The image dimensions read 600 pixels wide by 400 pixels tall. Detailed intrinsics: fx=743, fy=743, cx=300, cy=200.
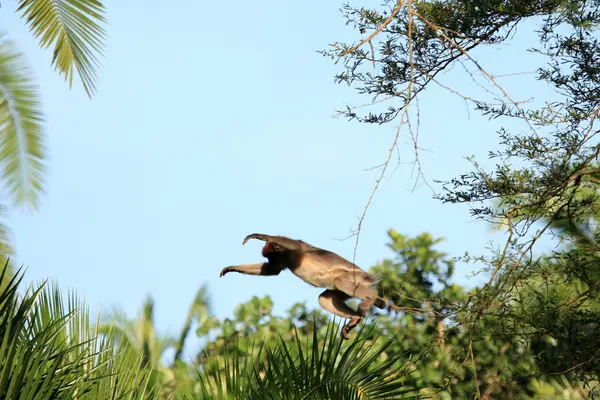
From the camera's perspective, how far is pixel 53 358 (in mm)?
4625

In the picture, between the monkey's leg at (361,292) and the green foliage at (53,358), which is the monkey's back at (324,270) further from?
the green foliage at (53,358)

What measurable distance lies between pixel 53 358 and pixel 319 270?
2.20 m

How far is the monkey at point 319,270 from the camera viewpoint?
5789mm

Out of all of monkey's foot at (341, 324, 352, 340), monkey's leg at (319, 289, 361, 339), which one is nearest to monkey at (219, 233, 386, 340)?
monkey's leg at (319, 289, 361, 339)

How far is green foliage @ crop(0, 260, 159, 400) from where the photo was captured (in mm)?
4336

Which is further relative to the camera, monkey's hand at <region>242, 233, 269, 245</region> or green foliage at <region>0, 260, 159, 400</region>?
monkey's hand at <region>242, 233, 269, 245</region>

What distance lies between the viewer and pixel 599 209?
5.31 meters

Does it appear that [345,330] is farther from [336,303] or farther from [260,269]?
[260,269]

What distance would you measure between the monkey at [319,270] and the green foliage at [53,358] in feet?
3.55

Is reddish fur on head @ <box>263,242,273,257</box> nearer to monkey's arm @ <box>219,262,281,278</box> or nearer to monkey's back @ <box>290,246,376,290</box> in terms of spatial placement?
monkey's arm @ <box>219,262,281,278</box>

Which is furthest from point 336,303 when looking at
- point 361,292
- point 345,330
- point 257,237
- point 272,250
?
point 257,237

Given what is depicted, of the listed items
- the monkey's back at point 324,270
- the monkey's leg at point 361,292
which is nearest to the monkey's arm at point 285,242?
the monkey's back at point 324,270

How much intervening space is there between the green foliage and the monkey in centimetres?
108

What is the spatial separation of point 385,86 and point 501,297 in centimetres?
172
